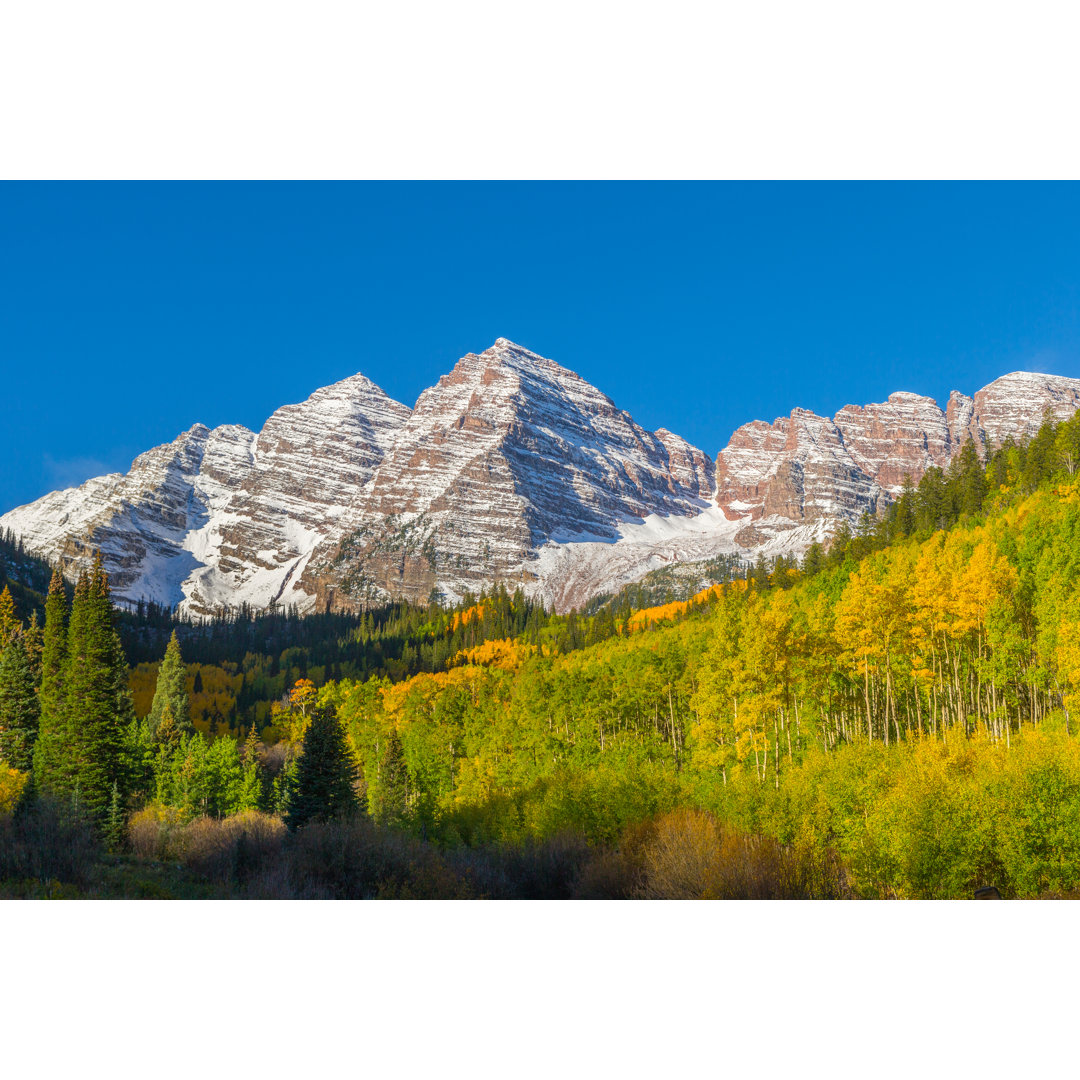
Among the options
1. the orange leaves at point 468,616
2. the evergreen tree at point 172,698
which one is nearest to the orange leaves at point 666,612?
the orange leaves at point 468,616

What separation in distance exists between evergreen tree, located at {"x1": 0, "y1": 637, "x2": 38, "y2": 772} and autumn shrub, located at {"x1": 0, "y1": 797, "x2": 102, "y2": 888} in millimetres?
18159

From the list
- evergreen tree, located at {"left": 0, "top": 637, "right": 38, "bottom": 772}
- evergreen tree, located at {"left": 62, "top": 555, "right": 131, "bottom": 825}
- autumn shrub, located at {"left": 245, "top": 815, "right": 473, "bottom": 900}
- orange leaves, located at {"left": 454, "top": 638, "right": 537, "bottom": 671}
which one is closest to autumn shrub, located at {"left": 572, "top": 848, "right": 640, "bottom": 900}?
autumn shrub, located at {"left": 245, "top": 815, "right": 473, "bottom": 900}

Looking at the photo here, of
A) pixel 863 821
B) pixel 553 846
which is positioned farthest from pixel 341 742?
pixel 863 821

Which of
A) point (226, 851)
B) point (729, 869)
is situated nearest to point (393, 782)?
point (226, 851)

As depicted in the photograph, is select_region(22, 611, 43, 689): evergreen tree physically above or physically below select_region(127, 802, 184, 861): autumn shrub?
above

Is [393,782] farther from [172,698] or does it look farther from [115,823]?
[172,698]

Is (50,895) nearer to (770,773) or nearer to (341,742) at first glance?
(341,742)

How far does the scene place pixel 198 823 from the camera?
3681 cm

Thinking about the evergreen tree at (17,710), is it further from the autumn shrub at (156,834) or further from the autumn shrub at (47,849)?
the autumn shrub at (47,849)

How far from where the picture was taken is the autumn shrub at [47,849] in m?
23.9

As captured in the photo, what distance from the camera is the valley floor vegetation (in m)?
28.1

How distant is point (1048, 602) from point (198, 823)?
39.8m

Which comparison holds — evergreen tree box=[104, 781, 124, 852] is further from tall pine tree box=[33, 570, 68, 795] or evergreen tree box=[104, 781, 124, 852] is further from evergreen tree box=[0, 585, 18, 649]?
evergreen tree box=[0, 585, 18, 649]

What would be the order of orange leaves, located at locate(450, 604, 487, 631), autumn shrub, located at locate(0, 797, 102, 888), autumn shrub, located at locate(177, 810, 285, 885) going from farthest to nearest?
1. orange leaves, located at locate(450, 604, 487, 631)
2. autumn shrub, located at locate(177, 810, 285, 885)
3. autumn shrub, located at locate(0, 797, 102, 888)
